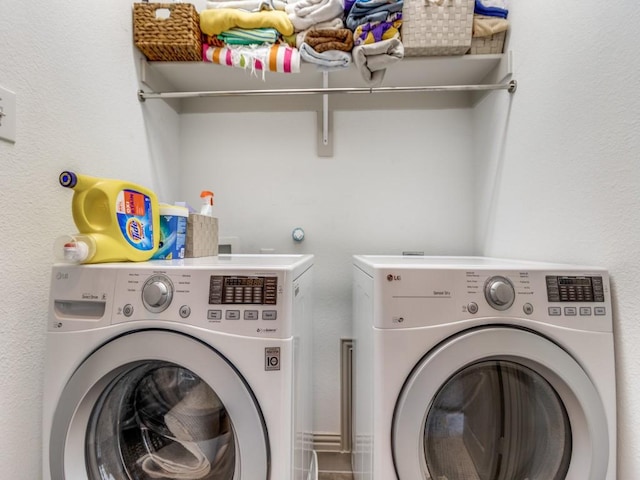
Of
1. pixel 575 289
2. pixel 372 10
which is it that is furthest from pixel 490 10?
pixel 575 289

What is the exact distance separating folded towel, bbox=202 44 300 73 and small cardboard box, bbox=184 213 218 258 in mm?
658

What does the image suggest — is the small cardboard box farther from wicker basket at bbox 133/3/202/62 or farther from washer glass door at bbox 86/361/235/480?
wicker basket at bbox 133/3/202/62

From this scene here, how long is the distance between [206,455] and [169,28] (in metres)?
1.52

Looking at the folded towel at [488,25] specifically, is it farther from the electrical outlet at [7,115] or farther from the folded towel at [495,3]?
the electrical outlet at [7,115]

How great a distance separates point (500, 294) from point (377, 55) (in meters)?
0.99

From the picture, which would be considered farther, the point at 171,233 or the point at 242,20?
the point at 242,20

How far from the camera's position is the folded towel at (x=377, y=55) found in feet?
3.61

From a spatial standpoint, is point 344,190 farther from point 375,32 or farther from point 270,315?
point 270,315

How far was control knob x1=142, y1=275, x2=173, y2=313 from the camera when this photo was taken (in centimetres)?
67

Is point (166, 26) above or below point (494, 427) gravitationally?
above

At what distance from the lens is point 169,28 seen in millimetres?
1162

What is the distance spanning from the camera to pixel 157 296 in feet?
Answer: 2.19

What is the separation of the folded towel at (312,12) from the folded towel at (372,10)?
7cm

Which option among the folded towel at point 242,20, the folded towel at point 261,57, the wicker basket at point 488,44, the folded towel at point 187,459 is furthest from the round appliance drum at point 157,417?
the wicker basket at point 488,44
